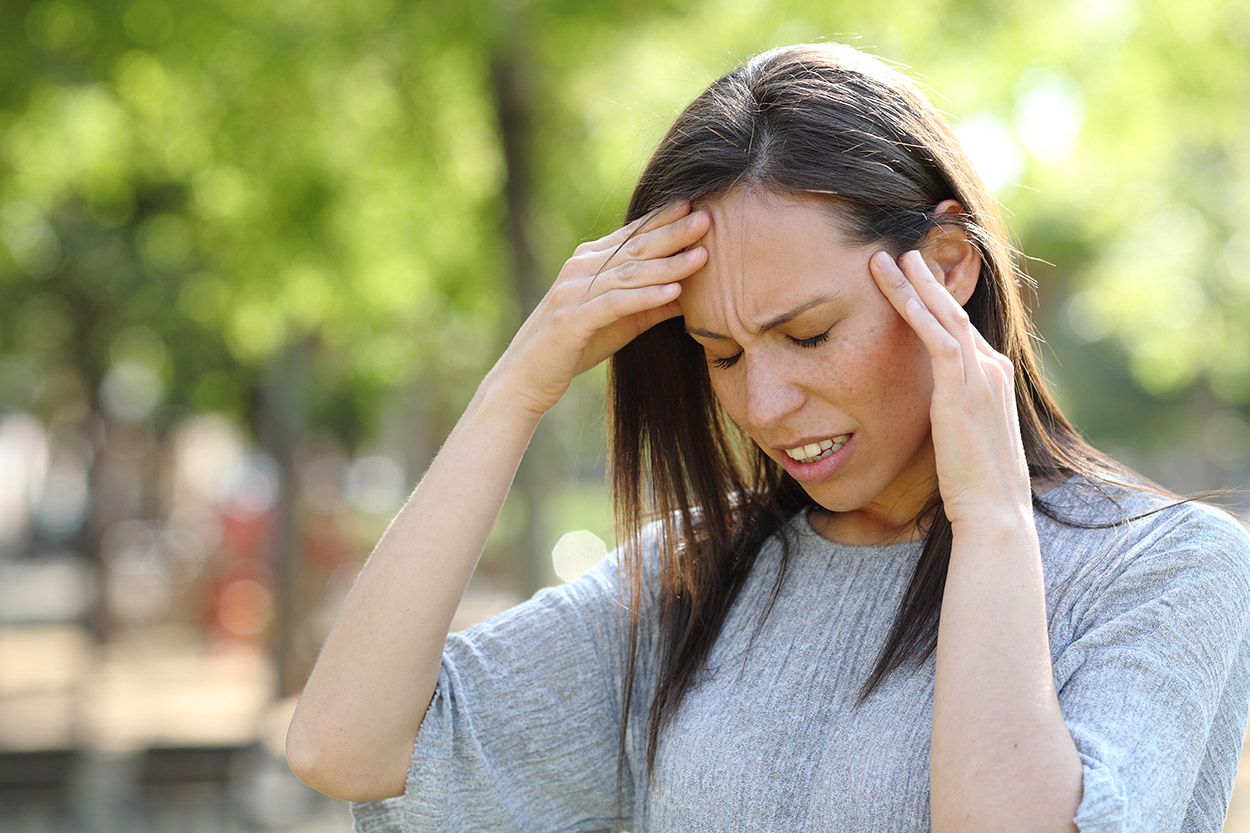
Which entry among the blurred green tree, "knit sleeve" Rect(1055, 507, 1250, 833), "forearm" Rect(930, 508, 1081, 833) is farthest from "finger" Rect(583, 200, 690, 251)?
the blurred green tree

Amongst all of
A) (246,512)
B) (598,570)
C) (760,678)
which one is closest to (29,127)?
(598,570)

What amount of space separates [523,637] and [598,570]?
0.20 metres

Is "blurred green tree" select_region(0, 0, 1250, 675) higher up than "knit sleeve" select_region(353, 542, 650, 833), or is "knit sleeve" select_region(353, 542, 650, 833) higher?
"blurred green tree" select_region(0, 0, 1250, 675)

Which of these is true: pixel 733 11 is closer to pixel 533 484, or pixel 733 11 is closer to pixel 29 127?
pixel 533 484

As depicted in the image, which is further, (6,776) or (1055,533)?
(6,776)

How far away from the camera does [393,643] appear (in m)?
1.94

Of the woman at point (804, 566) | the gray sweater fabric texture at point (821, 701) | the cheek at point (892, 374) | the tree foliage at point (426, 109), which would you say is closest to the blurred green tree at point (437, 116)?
the tree foliage at point (426, 109)

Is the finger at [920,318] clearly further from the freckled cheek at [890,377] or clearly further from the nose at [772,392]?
the nose at [772,392]

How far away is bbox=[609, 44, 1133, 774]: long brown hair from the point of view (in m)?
1.87

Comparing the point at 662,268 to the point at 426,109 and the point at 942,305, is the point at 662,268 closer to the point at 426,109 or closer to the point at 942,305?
the point at 942,305

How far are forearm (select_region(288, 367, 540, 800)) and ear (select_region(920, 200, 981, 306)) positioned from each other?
780 millimetres

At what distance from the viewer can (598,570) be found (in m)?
2.26

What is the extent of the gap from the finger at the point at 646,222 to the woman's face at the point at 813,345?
6 cm

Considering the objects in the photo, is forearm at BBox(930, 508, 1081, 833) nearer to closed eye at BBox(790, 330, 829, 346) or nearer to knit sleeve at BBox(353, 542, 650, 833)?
closed eye at BBox(790, 330, 829, 346)
